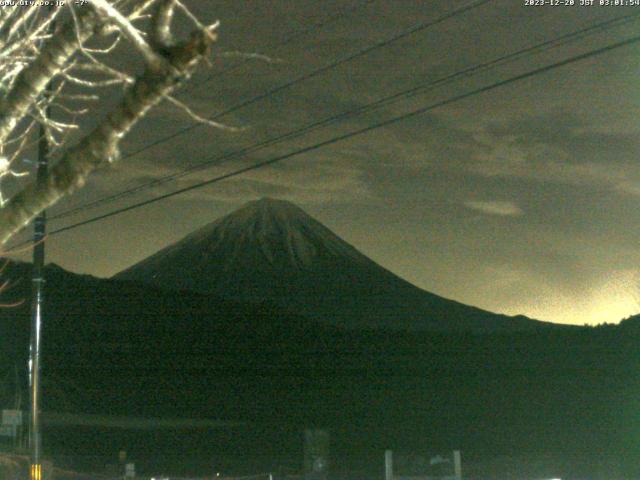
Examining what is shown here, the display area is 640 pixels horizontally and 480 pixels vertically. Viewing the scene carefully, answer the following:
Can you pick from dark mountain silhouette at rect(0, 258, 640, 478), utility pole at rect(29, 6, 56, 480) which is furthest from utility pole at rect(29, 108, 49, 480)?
dark mountain silhouette at rect(0, 258, 640, 478)

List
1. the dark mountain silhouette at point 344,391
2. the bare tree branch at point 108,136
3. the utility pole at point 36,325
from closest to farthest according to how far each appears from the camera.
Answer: the bare tree branch at point 108,136 < the utility pole at point 36,325 < the dark mountain silhouette at point 344,391

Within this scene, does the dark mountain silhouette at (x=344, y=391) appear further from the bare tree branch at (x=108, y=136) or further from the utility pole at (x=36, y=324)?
the bare tree branch at (x=108, y=136)

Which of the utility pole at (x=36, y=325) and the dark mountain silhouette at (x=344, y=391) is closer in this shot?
the utility pole at (x=36, y=325)

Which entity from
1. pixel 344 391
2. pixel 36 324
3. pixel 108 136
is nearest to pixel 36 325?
pixel 36 324

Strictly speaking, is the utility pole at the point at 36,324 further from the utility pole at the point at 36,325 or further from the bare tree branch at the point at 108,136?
the bare tree branch at the point at 108,136

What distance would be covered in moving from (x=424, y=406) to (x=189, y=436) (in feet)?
166

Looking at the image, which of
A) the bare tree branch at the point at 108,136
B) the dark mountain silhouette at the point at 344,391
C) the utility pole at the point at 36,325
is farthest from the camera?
the dark mountain silhouette at the point at 344,391

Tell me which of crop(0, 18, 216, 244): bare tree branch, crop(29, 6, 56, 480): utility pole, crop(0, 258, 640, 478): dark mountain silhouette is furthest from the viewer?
crop(0, 258, 640, 478): dark mountain silhouette

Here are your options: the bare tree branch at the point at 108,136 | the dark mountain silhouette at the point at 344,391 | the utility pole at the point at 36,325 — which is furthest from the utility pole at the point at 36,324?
the dark mountain silhouette at the point at 344,391

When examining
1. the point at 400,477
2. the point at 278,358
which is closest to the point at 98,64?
the point at 400,477

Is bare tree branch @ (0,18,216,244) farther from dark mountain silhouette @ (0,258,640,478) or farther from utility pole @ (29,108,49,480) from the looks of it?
dark mountain silhouette @ (0,258,640,478)

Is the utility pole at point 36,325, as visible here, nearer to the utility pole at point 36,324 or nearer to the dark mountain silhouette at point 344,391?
the utility pole at point 36,324

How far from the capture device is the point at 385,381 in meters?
159

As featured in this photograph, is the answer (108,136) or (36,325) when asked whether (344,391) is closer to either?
(36,325)
